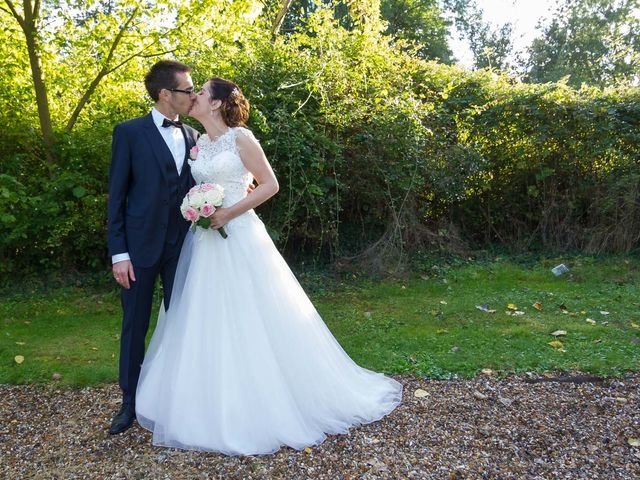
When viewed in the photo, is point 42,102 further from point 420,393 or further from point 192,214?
point 420,393

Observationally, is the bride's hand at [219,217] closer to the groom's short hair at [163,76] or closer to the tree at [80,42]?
the groom's short hair at [163,76]

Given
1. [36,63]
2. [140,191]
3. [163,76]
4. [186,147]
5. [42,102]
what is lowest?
[140,191]

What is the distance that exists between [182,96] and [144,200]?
706 mm

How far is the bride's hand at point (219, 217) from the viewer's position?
3.32 meters

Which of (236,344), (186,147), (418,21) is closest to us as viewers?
(236,344)

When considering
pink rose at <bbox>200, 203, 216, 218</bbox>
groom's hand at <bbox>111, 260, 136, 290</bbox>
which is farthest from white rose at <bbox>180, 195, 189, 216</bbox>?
groom's hand at <bbox>111, 260, 136, 290</bbox>

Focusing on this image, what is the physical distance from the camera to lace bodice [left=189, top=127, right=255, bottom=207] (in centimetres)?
341

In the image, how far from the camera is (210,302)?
11.0ft

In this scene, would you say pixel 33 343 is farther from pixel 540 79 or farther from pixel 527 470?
pixel 540 79

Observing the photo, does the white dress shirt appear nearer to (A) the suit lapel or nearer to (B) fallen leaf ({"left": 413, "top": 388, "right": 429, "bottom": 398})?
(A) the suit lapel

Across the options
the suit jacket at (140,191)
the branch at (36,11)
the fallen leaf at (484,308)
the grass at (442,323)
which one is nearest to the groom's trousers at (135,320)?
the suit jacket at (140,191)

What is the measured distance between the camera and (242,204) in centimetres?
339

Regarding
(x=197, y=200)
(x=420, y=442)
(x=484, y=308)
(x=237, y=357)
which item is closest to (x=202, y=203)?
(x=197, y=200)

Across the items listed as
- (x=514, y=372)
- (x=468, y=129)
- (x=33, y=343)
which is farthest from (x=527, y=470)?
(x=468, y=129)
